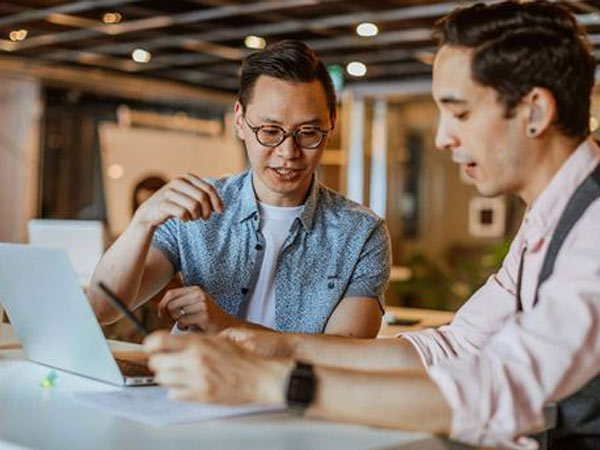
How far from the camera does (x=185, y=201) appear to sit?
2.20 m

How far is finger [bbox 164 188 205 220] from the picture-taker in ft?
7.15

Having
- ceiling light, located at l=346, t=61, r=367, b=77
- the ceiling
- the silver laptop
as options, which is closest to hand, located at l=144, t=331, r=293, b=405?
the silver laptop

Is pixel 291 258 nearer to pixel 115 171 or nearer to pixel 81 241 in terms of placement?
pixel 81 241

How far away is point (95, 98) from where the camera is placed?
10.8 m

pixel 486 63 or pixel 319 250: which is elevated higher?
pixel 486 63

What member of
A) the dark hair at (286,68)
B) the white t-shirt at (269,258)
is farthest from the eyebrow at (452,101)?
the white t-shirt at (269,258)

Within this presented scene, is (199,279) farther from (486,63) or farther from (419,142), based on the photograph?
(419,142)

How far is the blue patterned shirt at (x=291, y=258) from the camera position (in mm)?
2596

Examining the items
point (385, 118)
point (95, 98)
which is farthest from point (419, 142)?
point (95, 98)

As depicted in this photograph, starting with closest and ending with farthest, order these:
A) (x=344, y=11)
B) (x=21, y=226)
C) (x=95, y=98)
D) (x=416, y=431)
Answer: (x=416, y=431), (x=344, y=11), (x=21, y=226), (x=95, y=98)

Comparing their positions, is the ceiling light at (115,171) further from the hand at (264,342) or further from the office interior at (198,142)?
the hand at (264,342)

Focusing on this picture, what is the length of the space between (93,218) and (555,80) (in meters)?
9.38

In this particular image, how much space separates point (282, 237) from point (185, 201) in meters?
0.48

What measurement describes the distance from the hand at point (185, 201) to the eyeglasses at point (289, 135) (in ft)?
0.95
